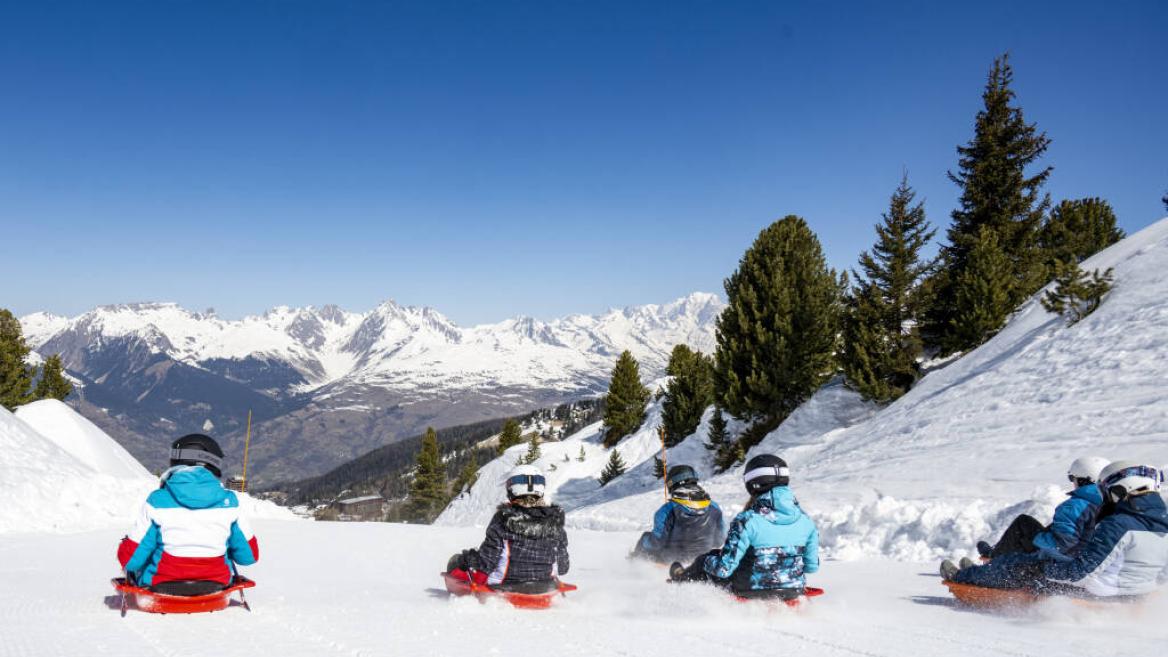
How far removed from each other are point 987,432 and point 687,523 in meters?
11.9

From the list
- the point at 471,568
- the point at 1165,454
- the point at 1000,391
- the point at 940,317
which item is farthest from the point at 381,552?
the point at 940,317

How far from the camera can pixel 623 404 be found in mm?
59875

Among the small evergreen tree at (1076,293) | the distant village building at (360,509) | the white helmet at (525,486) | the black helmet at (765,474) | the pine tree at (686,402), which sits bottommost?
the distant village building at (360,509)

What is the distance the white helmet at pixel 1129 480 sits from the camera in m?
5.85

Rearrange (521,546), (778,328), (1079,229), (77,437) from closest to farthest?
1. (521,546)
2. (77,437)
3. (778,328)
4. (1079,229)

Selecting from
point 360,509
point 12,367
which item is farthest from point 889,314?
point 360,509

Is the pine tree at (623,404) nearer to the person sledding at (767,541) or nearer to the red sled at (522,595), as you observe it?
the red sled at (522,595)

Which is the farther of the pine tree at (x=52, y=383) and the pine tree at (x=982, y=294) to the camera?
the pine tree at (x=52, y=383)

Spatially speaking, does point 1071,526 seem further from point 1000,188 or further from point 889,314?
point 1000,188

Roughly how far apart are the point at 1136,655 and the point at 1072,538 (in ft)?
4.99

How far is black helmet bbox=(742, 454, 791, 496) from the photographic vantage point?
6.22 m

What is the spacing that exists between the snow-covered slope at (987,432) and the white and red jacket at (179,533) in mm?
10115

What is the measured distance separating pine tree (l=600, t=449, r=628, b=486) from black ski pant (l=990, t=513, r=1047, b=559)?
38803mm

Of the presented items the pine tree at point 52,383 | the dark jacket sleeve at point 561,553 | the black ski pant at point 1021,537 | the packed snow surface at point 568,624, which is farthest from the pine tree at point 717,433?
the pine tree at point 52,383
